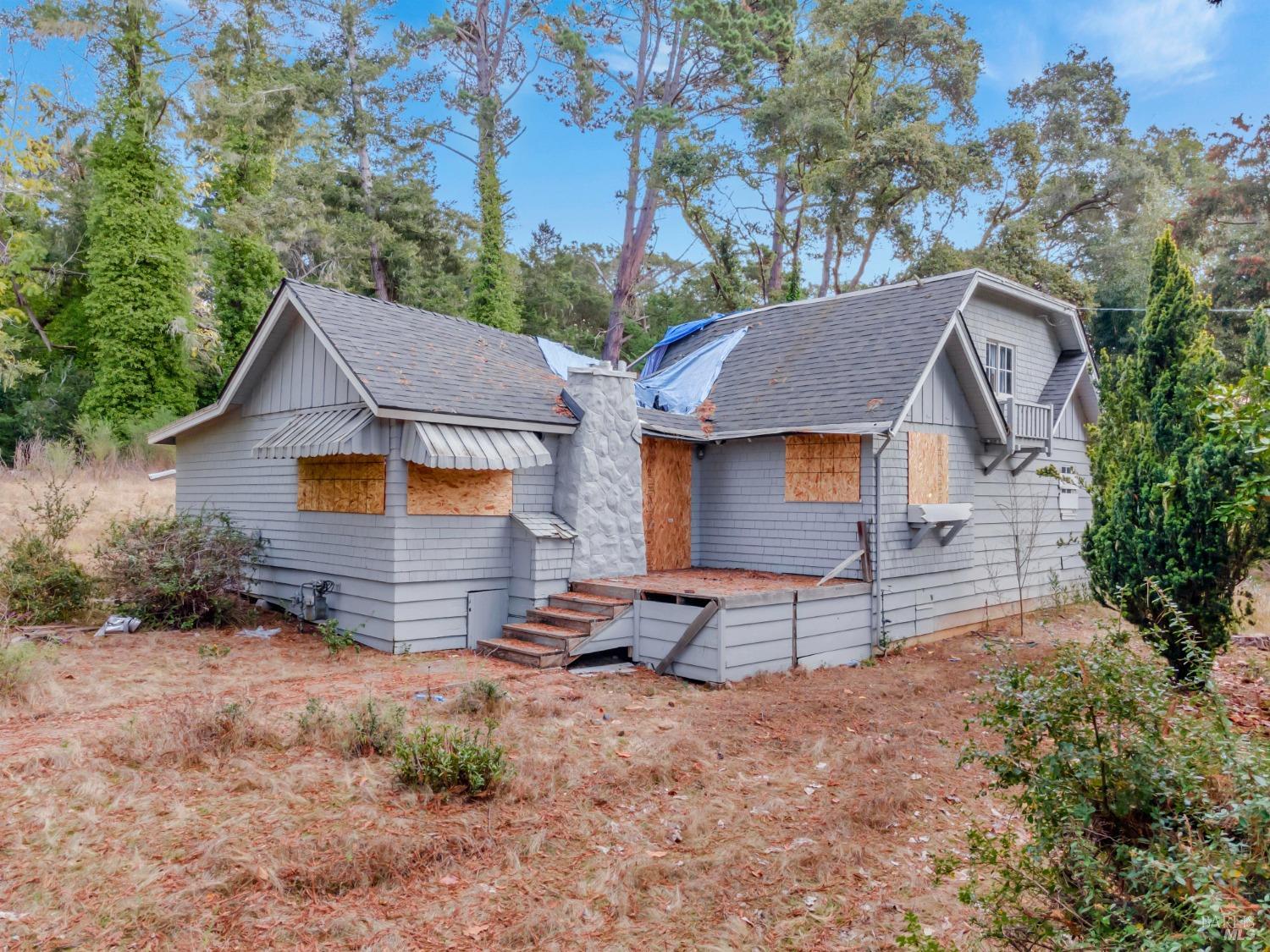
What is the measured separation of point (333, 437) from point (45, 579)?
5072 millimetres

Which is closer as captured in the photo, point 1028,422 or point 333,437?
point 333,437

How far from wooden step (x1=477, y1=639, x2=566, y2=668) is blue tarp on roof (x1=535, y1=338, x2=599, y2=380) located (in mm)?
4392

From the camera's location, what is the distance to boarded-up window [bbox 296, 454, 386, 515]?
9430 mm

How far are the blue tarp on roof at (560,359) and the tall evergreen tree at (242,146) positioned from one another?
42.9 ft

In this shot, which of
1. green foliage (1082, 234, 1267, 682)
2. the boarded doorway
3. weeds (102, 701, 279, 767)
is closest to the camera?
weeds (102, 701, 279, 767)

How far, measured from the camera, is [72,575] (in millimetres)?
10727

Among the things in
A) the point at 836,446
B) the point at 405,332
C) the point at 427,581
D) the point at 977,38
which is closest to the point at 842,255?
the point at 977,38

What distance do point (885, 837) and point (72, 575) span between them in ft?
36.3

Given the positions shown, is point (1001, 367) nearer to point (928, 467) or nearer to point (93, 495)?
point (928, 467)

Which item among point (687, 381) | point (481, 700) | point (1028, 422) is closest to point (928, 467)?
point (1028, 422)

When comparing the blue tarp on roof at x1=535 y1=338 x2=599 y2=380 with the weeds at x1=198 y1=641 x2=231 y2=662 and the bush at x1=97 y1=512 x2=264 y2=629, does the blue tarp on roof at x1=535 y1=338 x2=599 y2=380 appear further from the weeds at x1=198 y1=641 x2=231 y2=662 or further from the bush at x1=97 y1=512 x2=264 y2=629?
the weeds at x1=198 y1=641 x2=231 y2=662

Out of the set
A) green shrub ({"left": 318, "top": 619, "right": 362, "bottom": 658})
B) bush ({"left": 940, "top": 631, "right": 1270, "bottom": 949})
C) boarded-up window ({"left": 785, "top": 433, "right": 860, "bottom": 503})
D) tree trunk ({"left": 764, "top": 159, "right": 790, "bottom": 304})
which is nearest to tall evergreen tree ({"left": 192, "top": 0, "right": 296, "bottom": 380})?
tree trunk ({"left": 764, "top": 159, "right": 790, "bottom": 304})

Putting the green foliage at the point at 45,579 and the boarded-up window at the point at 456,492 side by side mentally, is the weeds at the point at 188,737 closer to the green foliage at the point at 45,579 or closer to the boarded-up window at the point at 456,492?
the boarded-up window at the point at 456,492

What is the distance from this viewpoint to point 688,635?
8586 millimetres
